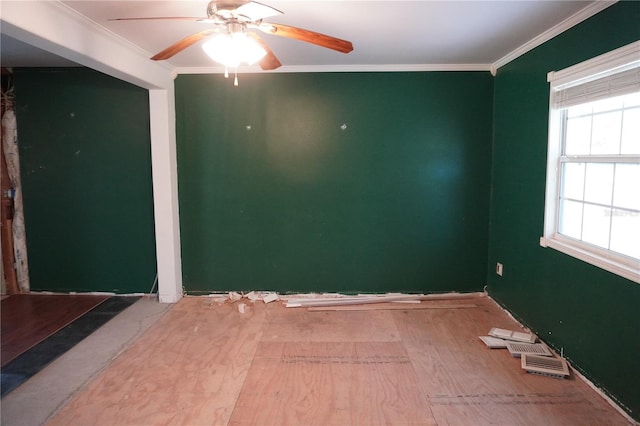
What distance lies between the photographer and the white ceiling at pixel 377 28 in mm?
2393

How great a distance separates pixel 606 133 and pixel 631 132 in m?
0.22

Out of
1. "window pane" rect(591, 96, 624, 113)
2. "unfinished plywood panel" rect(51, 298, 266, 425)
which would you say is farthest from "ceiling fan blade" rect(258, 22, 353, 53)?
"unfinished plywood panel" rect(51, 298, 266, 425)

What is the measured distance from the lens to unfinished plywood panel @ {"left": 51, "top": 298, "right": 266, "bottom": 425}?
2.29m

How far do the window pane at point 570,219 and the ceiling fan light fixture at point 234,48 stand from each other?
237 cm

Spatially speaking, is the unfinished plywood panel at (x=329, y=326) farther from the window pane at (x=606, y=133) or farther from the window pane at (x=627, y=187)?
the window pane at (x=606, y=133)

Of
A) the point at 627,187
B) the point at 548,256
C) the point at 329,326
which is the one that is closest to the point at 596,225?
the point at 627,187

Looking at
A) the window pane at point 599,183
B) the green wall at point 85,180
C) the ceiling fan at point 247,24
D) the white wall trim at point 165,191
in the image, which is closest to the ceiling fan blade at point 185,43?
the ceiling fan at point 247,24

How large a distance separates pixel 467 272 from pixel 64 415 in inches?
142

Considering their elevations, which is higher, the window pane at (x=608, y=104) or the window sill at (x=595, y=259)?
the window pane at (x=608, y=104)

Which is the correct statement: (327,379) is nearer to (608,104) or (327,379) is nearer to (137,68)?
(608,104)

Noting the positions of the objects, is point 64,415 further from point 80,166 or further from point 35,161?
point 35,161

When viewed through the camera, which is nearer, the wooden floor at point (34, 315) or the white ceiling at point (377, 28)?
the white ceiling at point (377, 28)

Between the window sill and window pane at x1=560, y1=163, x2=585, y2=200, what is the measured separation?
34 cm

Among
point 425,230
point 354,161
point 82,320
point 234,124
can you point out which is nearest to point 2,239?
point 82,320
